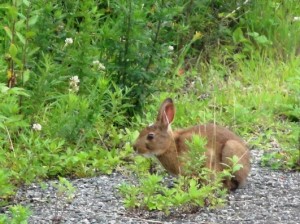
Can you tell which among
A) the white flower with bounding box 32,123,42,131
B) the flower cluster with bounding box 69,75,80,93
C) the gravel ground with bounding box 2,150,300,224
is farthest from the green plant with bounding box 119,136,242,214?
the flower cluster with bounding box 69,75,80,93

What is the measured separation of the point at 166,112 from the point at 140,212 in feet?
3.58

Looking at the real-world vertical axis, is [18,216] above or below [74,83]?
below

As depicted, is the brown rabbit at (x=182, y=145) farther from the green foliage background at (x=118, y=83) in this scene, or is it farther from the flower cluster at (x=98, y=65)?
the flower cluster at (x=98, y=65)

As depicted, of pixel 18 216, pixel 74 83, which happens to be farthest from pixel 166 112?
pixel 18 216

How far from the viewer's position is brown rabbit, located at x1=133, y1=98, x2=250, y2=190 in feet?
23.3

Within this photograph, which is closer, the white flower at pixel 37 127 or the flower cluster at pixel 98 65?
the white flower at pixel 37 127

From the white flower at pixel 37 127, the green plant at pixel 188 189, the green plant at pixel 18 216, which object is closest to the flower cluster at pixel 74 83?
the white flower at pixel 37 127

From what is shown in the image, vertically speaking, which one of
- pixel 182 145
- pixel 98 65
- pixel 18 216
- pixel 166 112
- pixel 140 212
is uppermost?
pixel 98 65

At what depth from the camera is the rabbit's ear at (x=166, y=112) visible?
738 cm

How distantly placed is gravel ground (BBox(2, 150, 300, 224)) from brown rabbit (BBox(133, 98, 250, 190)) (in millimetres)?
204

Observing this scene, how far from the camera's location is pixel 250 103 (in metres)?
9.24

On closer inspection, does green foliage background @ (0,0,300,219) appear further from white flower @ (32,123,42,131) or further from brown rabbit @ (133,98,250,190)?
brown rabbit @ (133,98,250,190)

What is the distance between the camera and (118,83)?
8477mm

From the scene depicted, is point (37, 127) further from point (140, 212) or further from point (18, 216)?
point (18, 216)
